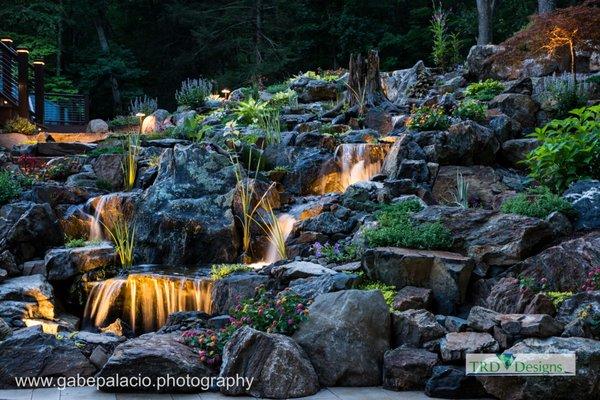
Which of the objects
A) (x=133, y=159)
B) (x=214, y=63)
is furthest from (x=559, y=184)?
(x=214, y=63)

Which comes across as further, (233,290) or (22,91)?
(22,91)

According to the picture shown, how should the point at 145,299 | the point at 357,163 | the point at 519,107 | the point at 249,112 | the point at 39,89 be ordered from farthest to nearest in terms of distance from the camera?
the point at 39,89
the point at 249,112
the point at 519,107
the point at 357,163
the point at 145,299

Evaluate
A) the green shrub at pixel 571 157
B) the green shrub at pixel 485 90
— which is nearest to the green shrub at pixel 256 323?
the green shrub at pixel 571 157

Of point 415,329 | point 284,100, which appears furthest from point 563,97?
point 415,329

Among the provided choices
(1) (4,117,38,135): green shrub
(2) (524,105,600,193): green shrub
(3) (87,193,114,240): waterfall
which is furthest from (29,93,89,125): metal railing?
(2) (524,105,600,193): green shrub

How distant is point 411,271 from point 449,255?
49cm

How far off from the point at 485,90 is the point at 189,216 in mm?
7808

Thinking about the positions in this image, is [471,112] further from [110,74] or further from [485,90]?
[110,74]

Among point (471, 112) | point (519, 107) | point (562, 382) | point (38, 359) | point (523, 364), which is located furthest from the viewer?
point (519, 107)

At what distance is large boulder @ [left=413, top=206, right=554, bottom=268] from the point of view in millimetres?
7137

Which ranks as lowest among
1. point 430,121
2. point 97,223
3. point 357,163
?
point 97,223

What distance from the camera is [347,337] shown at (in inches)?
221

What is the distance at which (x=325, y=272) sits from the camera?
7352mm

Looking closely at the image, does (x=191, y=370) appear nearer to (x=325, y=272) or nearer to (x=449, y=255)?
(x=325, y=272)
